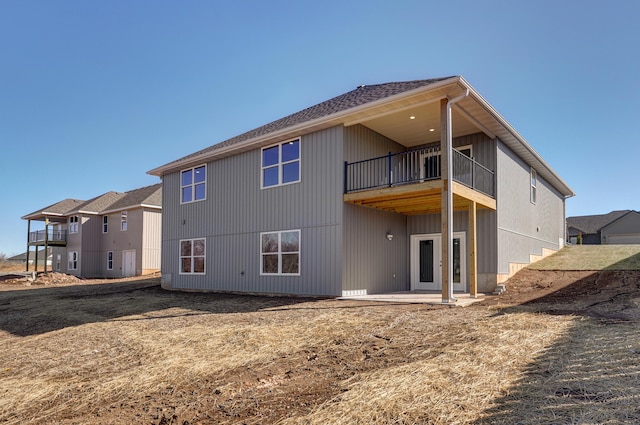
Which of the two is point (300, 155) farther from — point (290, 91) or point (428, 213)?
point (428, 213)

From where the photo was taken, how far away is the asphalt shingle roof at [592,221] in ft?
130

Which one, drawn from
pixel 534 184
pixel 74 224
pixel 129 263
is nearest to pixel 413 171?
pixel 534 184

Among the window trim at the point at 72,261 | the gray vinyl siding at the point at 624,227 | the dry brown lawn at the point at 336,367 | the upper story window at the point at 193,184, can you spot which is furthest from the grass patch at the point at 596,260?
the window trim at the point at 72,261

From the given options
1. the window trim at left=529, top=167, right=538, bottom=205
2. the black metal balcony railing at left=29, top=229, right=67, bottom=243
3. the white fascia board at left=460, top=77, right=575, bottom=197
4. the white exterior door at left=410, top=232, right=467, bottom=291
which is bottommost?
the white exterior door at left=410, top=232, right=467, bottom=291

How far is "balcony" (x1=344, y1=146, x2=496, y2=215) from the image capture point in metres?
11.1

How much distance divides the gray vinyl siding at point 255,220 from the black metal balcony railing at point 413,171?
1.96 ft

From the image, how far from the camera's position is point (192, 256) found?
16.8 meters

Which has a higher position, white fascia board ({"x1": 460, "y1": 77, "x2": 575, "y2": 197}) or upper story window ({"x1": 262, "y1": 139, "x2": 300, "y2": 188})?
white fascia board ({"x1": 460, "y1": 77, "x2": 575, "y2": 197})

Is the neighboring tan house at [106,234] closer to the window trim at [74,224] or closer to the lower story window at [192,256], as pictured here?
the window trim at [74,224]

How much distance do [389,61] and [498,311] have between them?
924 cm

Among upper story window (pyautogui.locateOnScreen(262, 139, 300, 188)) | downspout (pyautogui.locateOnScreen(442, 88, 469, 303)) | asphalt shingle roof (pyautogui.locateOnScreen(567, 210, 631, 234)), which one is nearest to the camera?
downspout (pyautogui.locateOnScreen(442, 88, 469, 303))

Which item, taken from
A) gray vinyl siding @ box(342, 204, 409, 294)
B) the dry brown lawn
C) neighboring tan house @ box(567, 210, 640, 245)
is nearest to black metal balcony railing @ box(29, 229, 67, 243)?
the dry brown lawn

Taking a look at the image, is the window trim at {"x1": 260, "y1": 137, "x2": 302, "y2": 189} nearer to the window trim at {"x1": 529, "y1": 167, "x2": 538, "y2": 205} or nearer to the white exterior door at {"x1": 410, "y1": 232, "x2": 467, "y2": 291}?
the white exterior door at {"x1": 410, "y1": 232, "x2": 467, "y2": 291}

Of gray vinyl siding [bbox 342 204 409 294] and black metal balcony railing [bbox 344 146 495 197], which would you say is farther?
gray vinyl siding [bbox 342 204 409 294]
